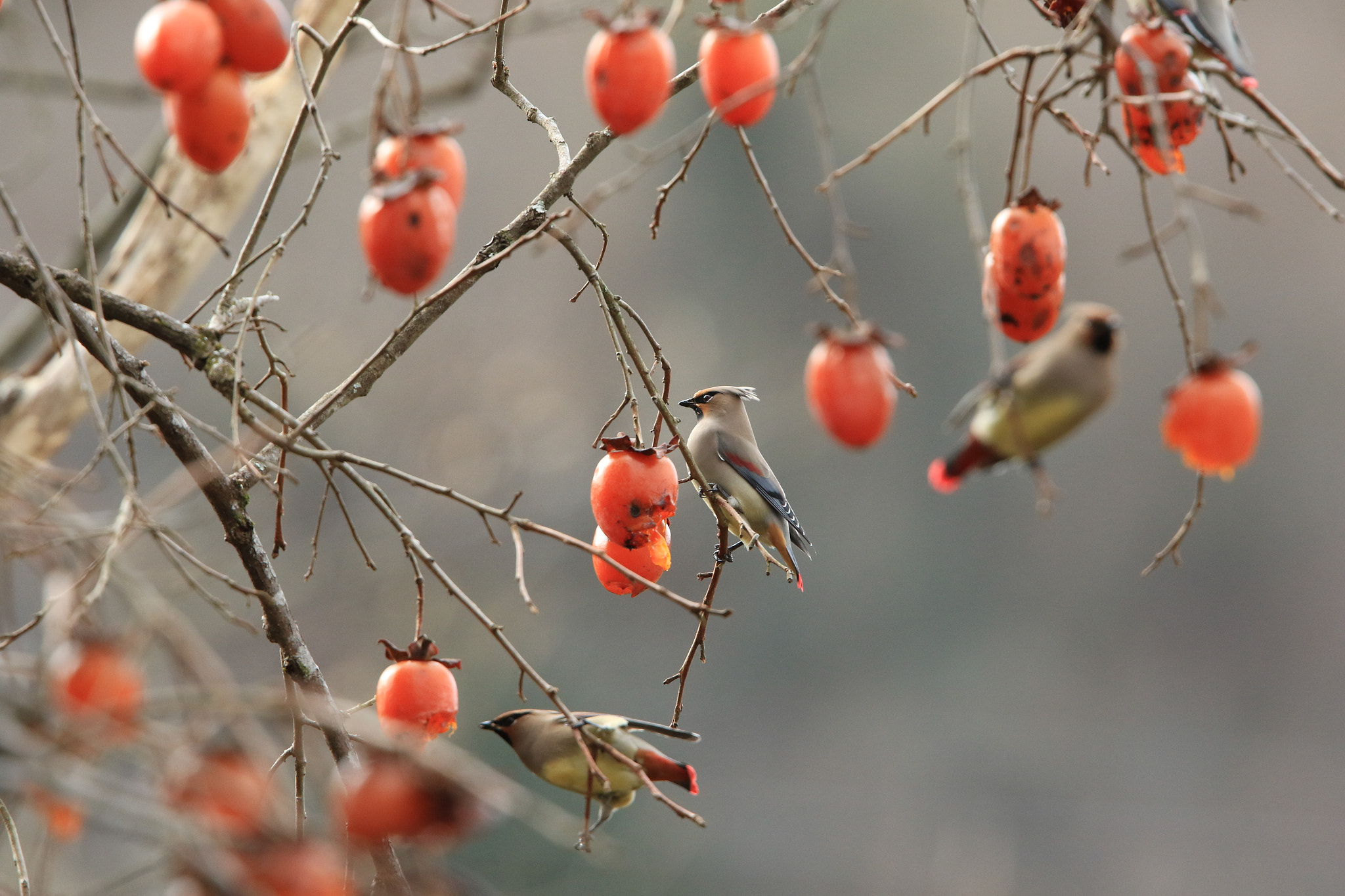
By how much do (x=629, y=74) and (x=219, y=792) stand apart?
492 mm

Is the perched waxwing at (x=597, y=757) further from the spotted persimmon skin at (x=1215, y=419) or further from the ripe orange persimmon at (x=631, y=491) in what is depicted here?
the spotted persimmon skin at (x=1215, y=419)

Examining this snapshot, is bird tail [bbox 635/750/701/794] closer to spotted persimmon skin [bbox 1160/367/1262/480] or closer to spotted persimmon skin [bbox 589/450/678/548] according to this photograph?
spotted persimmon skin [bbox 589/450/678/548]

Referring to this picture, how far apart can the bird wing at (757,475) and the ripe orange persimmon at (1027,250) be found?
754mm

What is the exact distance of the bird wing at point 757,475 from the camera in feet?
5.29

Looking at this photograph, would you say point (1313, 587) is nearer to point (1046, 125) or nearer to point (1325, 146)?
point (1325, 146)

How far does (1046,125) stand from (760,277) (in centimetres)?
214

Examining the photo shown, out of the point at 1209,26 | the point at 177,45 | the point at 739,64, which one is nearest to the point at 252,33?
the point at 177,45

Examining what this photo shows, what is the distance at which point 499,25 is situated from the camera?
3.01 ft

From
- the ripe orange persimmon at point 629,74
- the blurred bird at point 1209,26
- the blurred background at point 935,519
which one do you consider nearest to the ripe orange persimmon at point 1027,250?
the blurred bird at point 1209,26

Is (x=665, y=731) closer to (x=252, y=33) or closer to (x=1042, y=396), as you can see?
(x=1042, y=396)

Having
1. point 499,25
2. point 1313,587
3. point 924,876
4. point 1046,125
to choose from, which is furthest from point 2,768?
point 1313,587

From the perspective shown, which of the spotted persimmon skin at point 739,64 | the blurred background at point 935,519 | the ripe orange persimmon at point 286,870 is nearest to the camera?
the ripe orange persimmon at point 286,870

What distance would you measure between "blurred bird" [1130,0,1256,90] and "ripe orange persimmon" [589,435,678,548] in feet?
1.68

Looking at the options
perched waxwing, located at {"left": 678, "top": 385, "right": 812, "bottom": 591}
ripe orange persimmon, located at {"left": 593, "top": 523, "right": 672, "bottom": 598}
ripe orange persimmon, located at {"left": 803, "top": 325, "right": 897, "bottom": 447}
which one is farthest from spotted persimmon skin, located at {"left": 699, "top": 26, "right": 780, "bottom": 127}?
perched waxwing, located at {"left": 678, "top": 385, "right": 812, "bottom": 591}
